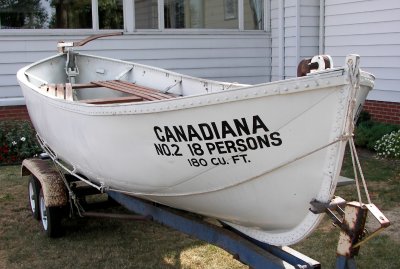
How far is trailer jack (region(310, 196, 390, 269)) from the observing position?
2.80 metres

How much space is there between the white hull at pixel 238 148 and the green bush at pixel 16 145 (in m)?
4.99

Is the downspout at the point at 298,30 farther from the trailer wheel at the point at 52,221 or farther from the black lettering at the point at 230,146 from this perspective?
the black lettering at the point at 230,146

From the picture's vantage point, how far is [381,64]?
29.9ft

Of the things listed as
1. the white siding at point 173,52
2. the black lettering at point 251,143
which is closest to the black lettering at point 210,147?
the black lettering at point 251,143

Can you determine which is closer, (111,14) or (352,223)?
(352,223)

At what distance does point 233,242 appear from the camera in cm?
357

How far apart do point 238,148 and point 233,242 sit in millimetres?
785

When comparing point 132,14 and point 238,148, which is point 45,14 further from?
point 238,148

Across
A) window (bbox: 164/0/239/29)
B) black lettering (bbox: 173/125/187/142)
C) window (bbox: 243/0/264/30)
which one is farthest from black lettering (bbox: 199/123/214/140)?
window (bbox: 243/0/264/30)

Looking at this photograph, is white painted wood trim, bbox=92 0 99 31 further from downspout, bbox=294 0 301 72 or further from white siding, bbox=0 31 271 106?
downspout, bbox=294 0 301 72

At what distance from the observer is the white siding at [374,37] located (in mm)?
8867

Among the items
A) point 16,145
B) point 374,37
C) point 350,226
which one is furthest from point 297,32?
point 350,226

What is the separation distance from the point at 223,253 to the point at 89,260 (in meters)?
1.17

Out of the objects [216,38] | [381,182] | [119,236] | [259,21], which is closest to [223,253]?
[119,236]
